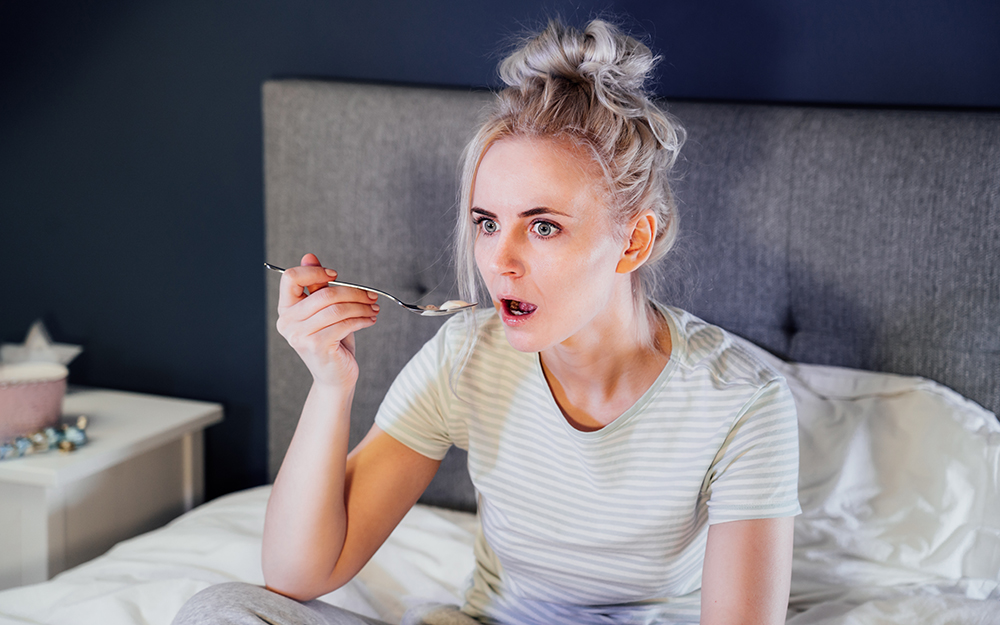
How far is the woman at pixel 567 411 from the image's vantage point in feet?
3.10

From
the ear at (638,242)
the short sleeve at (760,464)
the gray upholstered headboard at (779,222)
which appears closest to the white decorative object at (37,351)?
the gray upholstered headboard at (779,222)

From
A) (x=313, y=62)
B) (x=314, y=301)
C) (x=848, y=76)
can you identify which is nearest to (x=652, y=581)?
(x=314, y=301)

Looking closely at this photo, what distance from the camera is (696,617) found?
108 centimetres

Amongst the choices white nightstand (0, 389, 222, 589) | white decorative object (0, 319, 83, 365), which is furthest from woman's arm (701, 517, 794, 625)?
white decorative object (0, 319, 83, 365)

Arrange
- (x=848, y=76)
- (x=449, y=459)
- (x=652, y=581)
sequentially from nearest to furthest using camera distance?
(x=652, y=581) → (x=848, y=76) → (x=449, y=459)

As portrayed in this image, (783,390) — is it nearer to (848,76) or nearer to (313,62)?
(848,76)

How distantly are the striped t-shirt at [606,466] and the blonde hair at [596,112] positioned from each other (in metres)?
0.22

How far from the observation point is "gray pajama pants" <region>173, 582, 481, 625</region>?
0.88m

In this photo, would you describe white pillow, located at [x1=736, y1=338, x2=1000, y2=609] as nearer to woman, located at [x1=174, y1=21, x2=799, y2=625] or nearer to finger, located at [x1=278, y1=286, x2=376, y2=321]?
woman, located at [x1=174, y1=21, x2=799, y2=625]

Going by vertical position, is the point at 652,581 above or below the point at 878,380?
below

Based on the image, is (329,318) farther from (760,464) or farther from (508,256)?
(760,464)

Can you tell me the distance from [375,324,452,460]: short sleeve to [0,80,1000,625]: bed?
30 centimetres

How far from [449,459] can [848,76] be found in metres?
1.01

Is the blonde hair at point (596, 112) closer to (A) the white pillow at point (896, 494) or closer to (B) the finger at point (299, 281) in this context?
(B) the finger at point (299, 281)
